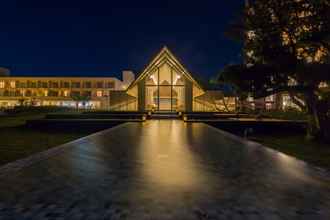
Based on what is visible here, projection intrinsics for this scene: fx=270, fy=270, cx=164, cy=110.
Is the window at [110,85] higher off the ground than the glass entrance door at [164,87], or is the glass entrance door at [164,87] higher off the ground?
the window at [110,85]

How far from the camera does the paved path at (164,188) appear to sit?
303 centimetres

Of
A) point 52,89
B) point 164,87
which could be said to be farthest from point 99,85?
point 164,87

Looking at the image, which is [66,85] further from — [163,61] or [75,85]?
[163,61]

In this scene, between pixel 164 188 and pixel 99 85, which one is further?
pixel 99 85

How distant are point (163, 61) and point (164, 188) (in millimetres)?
24015

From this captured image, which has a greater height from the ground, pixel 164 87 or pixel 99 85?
pixel 99 85

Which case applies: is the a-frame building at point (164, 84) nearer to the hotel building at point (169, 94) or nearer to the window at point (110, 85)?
the hotel building at point (169, 94)

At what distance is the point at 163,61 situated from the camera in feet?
89.0

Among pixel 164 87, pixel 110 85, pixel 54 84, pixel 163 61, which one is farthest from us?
pixel 110 85

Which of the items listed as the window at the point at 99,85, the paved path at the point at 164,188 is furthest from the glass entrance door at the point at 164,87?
the window at the point at 99,85

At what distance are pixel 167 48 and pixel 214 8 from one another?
3296 centimetres

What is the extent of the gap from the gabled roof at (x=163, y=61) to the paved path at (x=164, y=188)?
20.3 meters

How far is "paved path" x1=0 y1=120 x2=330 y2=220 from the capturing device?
3029mm

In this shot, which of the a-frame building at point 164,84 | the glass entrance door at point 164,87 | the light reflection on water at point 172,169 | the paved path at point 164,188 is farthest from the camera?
the glass entrance door at point 164,87
